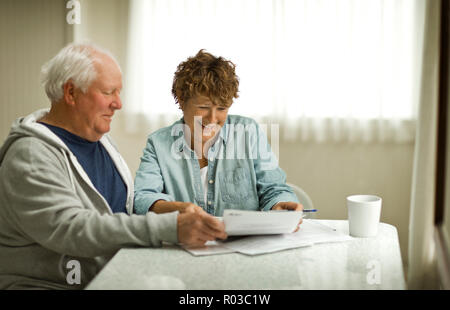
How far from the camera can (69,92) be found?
4.15 ft

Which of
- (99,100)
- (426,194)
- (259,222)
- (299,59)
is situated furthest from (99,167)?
(299,59)

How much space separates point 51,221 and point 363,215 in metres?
0.80

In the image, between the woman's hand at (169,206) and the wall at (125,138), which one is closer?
the woman's hand at (169,206)

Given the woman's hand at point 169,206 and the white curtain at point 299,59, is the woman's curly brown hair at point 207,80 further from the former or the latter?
the white curtain at point 299,59

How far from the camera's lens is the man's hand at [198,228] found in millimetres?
1075

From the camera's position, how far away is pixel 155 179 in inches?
63.5

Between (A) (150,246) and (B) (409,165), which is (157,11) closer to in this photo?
(B) (409,165)

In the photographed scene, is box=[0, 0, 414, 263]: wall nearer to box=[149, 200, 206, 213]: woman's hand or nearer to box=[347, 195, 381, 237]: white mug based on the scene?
box=[149, 200, 206, 213]: woman's hand

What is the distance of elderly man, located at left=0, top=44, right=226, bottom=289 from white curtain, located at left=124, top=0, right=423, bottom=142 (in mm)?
1585

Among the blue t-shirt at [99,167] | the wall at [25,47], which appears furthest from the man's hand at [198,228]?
the wall at [25,47]

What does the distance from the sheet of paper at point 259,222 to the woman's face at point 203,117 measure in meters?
0.64

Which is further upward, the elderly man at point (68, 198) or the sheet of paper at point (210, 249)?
the elderly man at point (68, 198)
